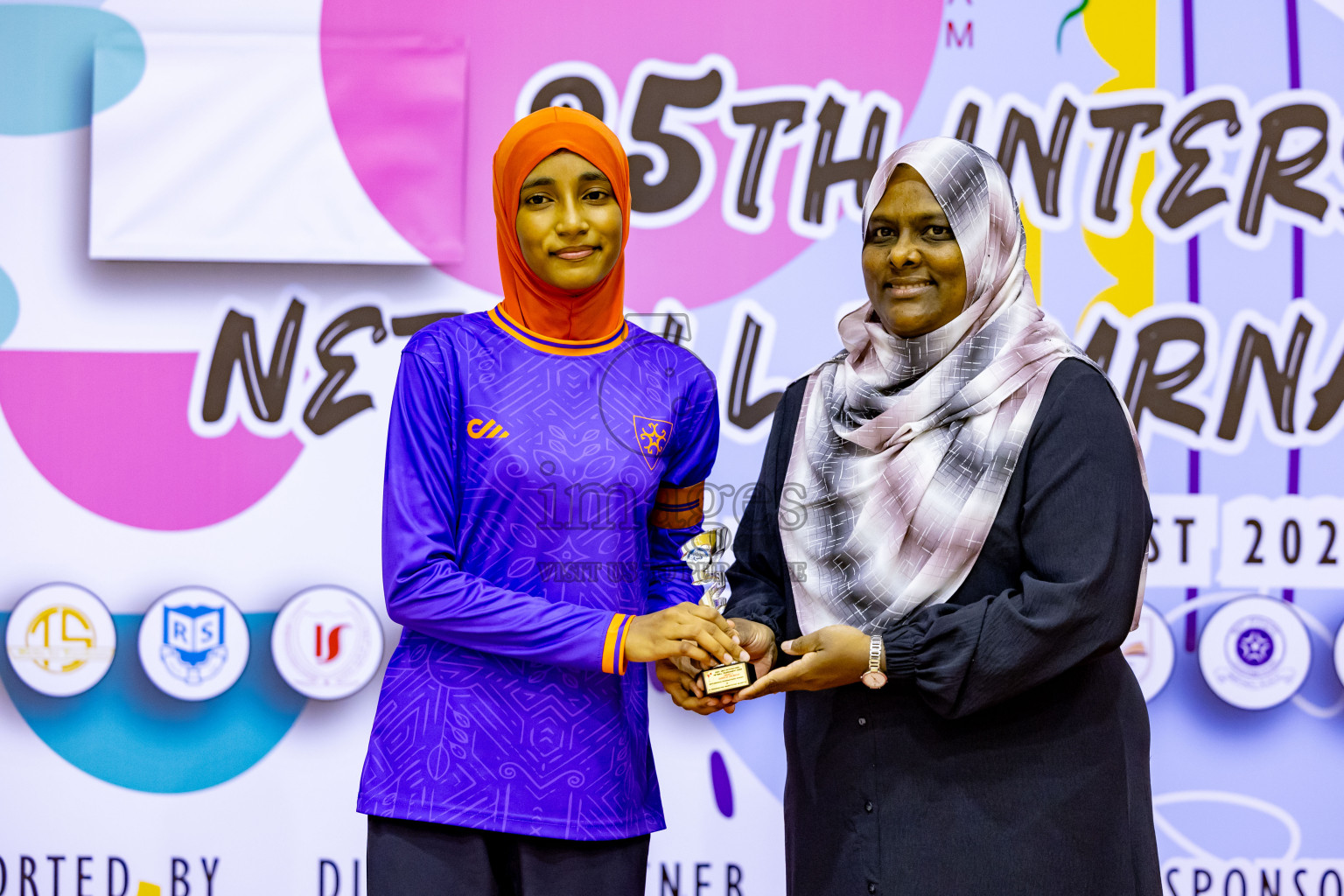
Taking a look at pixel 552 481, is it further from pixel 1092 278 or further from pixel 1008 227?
pixel 1092 278

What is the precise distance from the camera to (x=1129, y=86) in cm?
225

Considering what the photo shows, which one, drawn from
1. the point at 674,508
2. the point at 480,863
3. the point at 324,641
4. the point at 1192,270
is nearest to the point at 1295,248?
the point at 1192,270

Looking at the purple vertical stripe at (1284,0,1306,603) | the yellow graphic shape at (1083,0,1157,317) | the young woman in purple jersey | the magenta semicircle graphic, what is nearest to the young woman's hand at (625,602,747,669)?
the young woman in purple jersey

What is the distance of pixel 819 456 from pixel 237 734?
150 centimetres

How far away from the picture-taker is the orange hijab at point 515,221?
1.44 metres

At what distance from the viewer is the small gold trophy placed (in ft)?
4.50

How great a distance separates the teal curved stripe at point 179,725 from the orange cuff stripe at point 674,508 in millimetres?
1122

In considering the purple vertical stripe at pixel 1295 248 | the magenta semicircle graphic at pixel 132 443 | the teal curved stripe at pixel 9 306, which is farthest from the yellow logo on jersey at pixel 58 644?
the purple vertical stripe at pixel 1295 248

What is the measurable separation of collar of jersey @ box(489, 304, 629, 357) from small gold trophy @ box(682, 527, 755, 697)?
0.35 meters

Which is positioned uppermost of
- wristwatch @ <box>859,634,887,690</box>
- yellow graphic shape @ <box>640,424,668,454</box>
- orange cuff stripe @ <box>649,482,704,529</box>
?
yellow graphic shape @ <box>640,424,668,454</box>

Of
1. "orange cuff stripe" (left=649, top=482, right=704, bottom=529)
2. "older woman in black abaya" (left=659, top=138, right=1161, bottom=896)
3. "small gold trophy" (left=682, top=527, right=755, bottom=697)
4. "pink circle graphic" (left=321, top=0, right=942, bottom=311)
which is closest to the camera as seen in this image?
"older woman in black abaya" (left=659, top=138, right=1161, bottom=896)

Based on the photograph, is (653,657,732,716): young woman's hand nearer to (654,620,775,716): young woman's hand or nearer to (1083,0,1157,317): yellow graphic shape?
(654,620,775,716): young woman's hand

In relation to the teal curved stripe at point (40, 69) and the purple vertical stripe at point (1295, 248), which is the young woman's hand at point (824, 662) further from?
the teal curved stripe at point (40, 69)

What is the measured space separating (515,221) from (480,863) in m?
0.85
